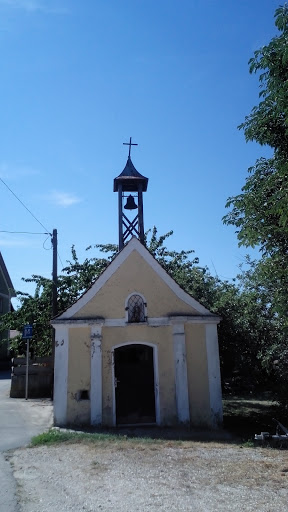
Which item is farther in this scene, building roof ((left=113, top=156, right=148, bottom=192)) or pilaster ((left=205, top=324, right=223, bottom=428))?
building roof ((left=113, top=156, right=148, bottom=192))

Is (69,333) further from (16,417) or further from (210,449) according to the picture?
(210,449)

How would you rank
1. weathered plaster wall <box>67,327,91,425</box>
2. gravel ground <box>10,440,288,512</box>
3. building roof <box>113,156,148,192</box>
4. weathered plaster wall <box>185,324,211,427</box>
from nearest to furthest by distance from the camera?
gravel ground <box>10,440,288,512</box> → weathered plaster wall <box>67,327,91,425</box> → weathered plaster wall <box>185,324,211,427</box> → building roof <box>113,156,148,192</box>

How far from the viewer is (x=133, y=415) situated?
12352 mm

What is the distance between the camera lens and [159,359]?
12.4 m

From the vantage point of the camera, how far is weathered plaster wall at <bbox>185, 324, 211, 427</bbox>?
481 inches

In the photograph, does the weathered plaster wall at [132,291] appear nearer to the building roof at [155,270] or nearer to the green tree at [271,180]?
the building roof at [155,270]

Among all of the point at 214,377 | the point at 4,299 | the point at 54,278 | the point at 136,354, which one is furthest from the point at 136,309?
the point at 4,299

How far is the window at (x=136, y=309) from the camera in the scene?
1263cm

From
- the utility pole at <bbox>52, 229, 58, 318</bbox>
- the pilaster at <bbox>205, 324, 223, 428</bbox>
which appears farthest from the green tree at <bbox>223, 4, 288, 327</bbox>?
the utility pole at <bbox>52, 229, 58, 318</bbox>

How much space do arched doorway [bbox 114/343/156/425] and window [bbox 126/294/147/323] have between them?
730 millimetres

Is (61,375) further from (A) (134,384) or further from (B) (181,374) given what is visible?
(B) (181,374)

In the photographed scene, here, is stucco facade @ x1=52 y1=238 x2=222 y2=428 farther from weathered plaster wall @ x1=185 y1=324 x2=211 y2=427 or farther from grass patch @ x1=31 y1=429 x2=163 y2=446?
grass patch @ x1=31 y1=429 x2=163 y2=446

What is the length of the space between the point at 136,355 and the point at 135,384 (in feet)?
2.63

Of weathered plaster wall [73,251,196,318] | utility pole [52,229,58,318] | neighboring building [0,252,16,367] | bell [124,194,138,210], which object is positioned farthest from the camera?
neighboring building [0,252,16,367]
